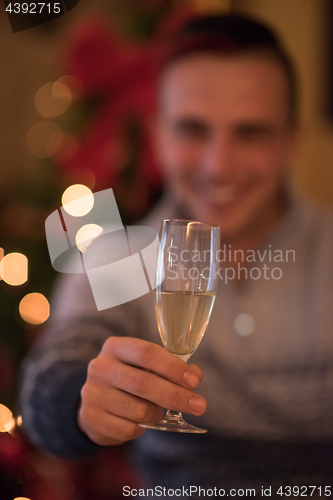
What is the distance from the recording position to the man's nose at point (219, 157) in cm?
126

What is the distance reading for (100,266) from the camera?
1.11 metres

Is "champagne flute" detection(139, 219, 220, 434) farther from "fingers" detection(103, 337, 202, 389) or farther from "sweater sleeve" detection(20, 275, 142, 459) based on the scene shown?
"sweater sleeve" detection(20, 275, 142, 459)

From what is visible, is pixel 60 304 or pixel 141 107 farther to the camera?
pixel 141 107

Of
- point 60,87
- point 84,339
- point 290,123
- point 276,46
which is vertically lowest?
point 84,339

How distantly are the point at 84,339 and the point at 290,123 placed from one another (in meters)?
0.92

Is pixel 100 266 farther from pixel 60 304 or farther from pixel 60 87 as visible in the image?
pixel 60 87

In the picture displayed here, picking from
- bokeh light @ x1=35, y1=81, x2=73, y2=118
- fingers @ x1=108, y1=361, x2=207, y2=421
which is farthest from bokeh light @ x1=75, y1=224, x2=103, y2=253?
fingers @ x1=108, y1=361, x2=207, y2=421

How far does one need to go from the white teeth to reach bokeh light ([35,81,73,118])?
1.62 feet

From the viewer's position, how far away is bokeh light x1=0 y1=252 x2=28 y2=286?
1.02 meters

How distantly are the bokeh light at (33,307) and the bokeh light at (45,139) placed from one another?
0.42 meters

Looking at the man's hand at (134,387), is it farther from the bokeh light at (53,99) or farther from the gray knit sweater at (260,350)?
the bokeh light at (53,99)

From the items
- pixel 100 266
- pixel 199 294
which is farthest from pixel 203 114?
pixel 199 294

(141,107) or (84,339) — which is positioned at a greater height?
(141,107)

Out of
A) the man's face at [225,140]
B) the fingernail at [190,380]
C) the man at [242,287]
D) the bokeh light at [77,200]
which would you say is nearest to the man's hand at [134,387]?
the fingernail at [190,380]
